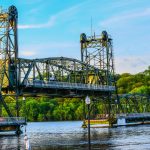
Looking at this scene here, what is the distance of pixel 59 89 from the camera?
359 feet

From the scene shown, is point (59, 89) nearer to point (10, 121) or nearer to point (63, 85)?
point (63, 85)

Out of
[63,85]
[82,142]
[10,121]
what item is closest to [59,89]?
[63,85]

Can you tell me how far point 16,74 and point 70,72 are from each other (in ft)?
71.1

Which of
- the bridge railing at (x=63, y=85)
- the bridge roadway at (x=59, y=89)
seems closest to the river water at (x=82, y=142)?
the bridge railing at (x=63, y=85)

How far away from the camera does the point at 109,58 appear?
140 meters

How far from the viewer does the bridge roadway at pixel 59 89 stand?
102 meters

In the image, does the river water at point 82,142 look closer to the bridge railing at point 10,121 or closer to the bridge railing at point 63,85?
the bridge railing at point 10,121

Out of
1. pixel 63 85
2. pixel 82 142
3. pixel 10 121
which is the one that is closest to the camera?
pixel 82 142

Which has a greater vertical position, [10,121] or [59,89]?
[59,89]

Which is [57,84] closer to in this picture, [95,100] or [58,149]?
[95,100]

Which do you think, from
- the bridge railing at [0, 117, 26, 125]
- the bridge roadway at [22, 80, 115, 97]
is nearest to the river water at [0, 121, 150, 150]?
the bridge railing at [0, 117, 26, 125]

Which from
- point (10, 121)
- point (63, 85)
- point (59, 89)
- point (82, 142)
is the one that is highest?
point (63, 85)

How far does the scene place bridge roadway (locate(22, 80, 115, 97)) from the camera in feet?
334

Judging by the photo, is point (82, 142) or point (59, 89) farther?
point (59, 89)
